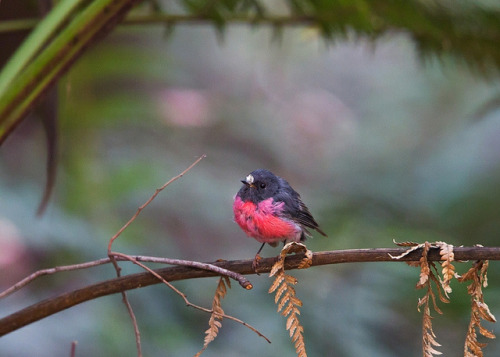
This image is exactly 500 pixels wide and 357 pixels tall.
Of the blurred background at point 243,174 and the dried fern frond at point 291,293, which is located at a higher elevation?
the dried fern frond at point 291,293

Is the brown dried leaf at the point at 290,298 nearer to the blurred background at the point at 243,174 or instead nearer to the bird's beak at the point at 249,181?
the bird's beak at the point at 249,181

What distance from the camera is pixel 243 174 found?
4555 millimetres

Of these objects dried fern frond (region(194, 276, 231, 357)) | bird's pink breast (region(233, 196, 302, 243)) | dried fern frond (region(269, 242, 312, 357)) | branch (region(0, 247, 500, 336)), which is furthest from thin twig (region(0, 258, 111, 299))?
bird's pink breast (region(233, 196, 302, 243))

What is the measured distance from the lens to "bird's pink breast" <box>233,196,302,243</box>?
1.72 metres

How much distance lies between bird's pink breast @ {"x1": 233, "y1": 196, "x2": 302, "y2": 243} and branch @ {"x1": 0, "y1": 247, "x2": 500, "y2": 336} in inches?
19.8

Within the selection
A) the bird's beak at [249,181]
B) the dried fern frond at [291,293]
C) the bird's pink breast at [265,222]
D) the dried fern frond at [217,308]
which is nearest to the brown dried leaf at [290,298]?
the dried fern frond at [291,293]

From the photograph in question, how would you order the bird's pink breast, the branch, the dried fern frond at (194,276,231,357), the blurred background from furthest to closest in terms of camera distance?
the blurred background
the bird's pink breast
the dried fern frond at (194,276,231,357)
the branch

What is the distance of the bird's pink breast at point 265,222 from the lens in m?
1.72

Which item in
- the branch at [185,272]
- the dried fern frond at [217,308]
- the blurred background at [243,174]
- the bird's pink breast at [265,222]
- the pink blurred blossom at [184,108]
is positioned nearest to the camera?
the branch at [185,272]

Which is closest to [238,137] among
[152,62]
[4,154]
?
[152,62]

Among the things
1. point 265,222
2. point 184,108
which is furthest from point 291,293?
point 184,108

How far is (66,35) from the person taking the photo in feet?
4.78

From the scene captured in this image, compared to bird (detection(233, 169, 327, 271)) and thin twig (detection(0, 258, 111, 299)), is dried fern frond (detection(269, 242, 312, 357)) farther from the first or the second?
bird (detection(233, 169, 327, 271))

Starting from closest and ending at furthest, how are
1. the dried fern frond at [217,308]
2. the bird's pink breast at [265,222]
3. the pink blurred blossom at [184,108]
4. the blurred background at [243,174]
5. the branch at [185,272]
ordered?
1. the branch at [185,272]
2. the dried fern frond at [217,308]
3. the bird's pink breast at [265,222]
4. the blurred background at [243,174]
5. the pink blurred blossom at [184,108]
